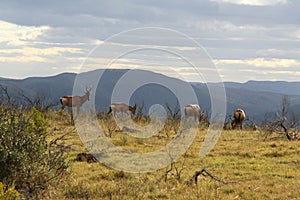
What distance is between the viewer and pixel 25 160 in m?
8.24

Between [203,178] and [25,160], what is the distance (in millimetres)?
4241

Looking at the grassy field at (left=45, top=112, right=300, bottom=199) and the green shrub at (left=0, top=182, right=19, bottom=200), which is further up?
the green shrub at (left=0, top=182, right=19, bottom=200)

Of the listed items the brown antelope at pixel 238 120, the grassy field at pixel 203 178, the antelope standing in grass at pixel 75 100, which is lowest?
the grassy field at pixel 203 178

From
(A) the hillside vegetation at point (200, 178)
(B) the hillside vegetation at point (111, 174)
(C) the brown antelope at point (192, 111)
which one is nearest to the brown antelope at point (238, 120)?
(C) the brown antelope at point (192, 111)

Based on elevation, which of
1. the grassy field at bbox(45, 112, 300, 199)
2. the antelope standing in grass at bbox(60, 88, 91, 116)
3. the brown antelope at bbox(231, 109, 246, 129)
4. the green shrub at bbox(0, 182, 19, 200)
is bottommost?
the grassy field at bbox(45, 112, 300, 199)

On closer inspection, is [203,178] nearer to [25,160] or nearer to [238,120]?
[25,160]

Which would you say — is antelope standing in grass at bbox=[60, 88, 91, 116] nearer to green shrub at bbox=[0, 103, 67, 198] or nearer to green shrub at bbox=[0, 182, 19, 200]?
green shrub at bbox=[0, 103, 67, 198]

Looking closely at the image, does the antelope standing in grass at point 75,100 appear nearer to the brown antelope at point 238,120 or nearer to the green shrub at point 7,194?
the brown antelope at point 238,120

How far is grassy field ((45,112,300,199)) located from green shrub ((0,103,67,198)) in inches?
12.3

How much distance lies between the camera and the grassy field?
29.4 feet

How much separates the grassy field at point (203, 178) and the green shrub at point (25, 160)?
12.3 inches

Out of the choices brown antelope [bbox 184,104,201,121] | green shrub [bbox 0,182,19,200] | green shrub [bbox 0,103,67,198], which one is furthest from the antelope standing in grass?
green shrub [bbox 0,182,19,200]

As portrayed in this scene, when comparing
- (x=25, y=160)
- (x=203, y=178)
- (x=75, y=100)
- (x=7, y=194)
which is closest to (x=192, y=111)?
(x=75, y=100)

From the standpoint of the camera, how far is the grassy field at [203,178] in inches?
353
